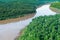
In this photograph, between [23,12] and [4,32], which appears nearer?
[4,32]

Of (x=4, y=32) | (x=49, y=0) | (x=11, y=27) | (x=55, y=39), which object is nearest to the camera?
(x=55, y=39)

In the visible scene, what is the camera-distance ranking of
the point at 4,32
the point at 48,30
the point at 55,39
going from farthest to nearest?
the point at 4,32 < the point at 48,30 < the point at 55,39

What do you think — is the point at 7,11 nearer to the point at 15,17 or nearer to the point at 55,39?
the point at 15,17

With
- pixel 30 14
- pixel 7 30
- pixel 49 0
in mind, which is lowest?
pixel 49 0

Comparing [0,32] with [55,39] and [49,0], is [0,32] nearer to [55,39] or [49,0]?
[55,39]

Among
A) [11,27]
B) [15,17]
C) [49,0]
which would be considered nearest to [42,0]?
[49,0]

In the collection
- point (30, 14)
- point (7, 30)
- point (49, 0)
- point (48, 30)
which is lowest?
point (49, 0)

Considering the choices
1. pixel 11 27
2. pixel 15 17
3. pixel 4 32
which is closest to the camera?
pixel 4 32

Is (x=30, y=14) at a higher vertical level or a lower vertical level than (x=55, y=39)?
lower

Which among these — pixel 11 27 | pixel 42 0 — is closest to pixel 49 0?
pixel 42 0
